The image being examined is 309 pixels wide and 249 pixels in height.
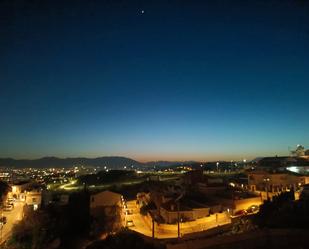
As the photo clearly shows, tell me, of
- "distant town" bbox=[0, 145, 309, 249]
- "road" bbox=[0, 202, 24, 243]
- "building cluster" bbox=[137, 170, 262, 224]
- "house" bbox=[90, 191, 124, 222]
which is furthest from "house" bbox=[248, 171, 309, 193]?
"road" bbox=[0, 202, 24, 243]

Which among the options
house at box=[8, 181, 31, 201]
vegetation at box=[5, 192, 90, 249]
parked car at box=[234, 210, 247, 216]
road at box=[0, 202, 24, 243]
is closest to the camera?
vegetation at box=[5, 192, 90, 249]

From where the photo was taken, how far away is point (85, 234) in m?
28.6

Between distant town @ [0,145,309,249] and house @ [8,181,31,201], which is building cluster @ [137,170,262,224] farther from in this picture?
house @ [8,181,31,201]

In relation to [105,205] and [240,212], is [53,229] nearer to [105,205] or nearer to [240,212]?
[105,205]

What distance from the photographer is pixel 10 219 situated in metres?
32.4

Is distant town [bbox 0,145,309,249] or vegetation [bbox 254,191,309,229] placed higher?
vegetation [bbox 254,191,309,229]

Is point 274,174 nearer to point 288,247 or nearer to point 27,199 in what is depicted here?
point 288,247

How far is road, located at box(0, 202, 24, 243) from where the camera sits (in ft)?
86.1

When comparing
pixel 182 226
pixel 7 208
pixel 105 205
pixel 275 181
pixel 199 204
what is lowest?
pixel 7 208

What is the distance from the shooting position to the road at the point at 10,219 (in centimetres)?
2623

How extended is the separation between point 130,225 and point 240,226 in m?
11.5

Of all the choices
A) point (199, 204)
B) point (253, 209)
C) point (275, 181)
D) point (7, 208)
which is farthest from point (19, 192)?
point (275, 181)

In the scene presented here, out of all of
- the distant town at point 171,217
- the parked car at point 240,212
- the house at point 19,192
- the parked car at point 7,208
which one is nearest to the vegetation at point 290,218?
the distant town at point 171,217

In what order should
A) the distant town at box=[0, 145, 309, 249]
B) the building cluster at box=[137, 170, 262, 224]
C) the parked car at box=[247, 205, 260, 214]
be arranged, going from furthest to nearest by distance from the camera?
the parked car at box=[247, 205, 260, 214]
the building cluster at box=[137, 170, 262, 224]
the distant town at box=[0, 145, 309, 249]
